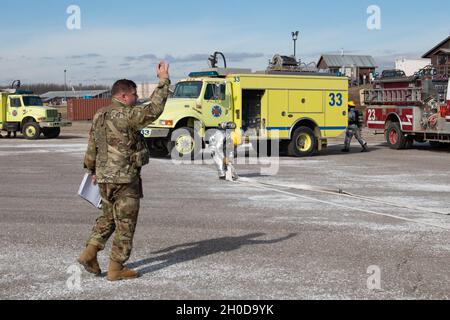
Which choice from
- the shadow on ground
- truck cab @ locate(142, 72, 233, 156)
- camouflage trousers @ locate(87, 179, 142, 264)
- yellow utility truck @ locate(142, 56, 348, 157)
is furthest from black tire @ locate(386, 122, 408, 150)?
camouflage trousers @ locate(87, 179, 142, 264)

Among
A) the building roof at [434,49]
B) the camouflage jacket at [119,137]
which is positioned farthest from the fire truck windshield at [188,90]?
the building roof at [434,49]

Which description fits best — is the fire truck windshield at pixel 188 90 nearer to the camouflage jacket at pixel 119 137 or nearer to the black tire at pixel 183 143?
the black tire at pixel 183 143

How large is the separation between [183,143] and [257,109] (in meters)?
2.95

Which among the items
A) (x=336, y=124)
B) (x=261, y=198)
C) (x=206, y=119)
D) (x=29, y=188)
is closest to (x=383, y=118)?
(x=336, y=124)

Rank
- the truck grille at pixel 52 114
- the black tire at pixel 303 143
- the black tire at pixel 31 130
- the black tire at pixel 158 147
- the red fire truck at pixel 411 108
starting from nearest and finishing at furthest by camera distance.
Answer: the black tire at pixel 158 147, the black tire at pixel 303 143, the red fire truck at pixel 411 108, the black tire at pixel 31 130, the truck grille at pixel 52 114

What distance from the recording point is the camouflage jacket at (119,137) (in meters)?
5.31

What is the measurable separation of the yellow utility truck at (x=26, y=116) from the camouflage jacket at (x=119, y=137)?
23.5 metres

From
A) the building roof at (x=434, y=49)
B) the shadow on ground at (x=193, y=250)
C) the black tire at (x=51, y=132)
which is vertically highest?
the building roof at (x=434, y=49)

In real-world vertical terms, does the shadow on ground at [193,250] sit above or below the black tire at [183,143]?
below

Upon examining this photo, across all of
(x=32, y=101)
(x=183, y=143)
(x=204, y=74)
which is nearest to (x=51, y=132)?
(x=32, y=101)

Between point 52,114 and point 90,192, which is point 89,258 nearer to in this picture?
point 90,192

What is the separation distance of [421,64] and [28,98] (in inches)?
1999

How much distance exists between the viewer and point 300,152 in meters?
19.3
